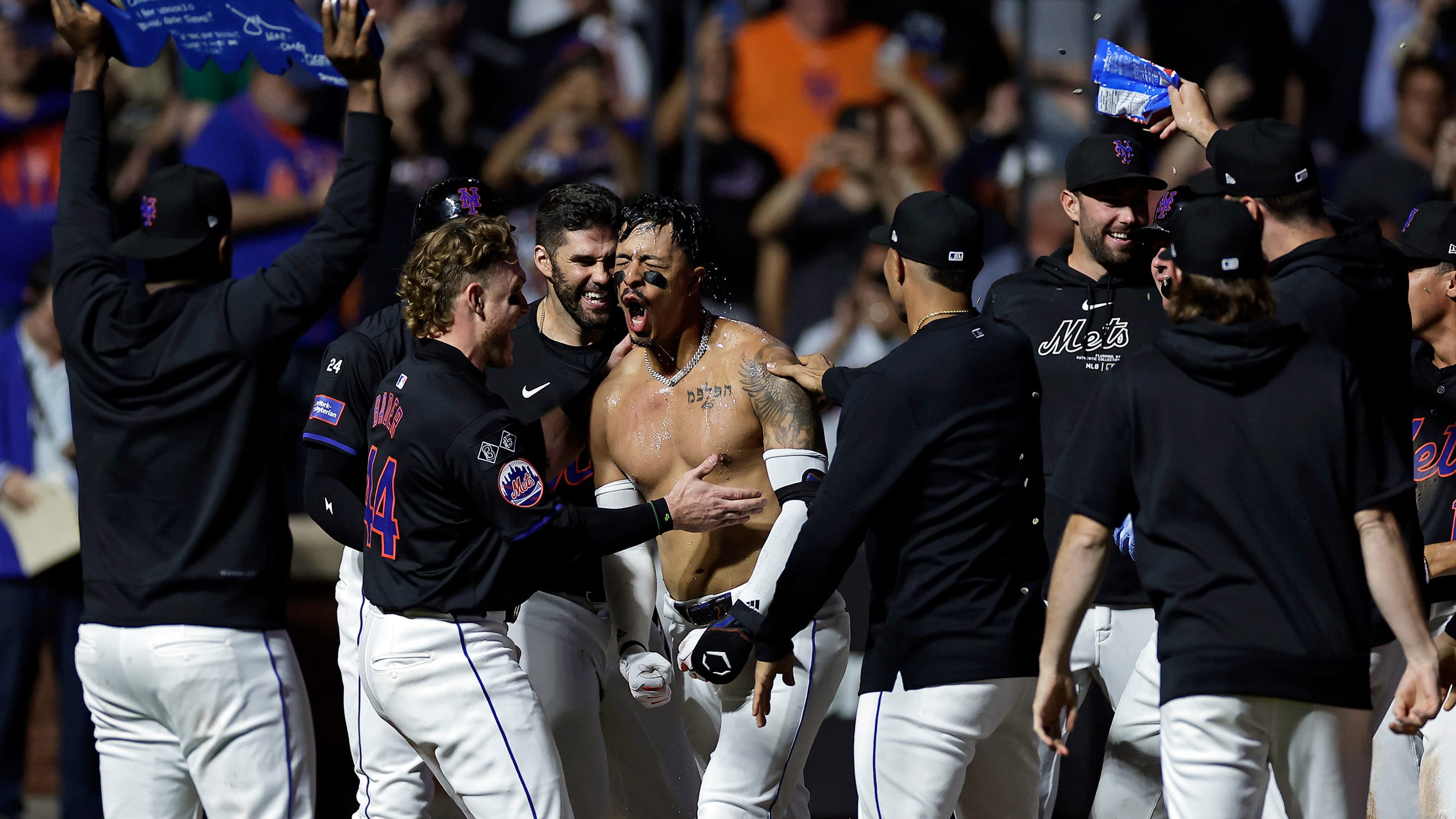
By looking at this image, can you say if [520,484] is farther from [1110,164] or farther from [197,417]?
[1110,164]

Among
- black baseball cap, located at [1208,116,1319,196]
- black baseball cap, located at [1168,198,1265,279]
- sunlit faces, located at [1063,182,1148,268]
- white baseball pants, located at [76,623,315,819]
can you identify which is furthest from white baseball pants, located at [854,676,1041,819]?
sunlit faces, located at [1063,182,1148,268]

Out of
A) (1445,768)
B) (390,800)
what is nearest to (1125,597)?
(1445,768)

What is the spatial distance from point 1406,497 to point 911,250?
Answer: 1.42 metres

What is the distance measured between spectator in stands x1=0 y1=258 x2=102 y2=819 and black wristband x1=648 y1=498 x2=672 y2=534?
386 cm

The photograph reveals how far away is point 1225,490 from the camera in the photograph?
3336mm

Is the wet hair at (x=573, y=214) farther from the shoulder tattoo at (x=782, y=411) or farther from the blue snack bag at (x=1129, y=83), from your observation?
the blue snack bag at (x=1129, y=83)

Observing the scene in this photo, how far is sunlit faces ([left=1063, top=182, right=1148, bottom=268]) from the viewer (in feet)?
16.7

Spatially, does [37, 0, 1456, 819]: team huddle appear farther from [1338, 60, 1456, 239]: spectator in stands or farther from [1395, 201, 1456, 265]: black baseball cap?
[1338, 60, 1456, 239]: spectator in stands

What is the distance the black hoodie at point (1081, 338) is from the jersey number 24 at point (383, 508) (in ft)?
7.21

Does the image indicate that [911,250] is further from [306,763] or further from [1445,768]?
[1445,768]

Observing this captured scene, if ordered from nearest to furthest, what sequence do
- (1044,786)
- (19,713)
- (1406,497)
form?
(1406,497), (1044,786), (19,713)

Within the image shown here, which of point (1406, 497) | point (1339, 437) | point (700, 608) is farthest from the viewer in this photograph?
point (700, 608)

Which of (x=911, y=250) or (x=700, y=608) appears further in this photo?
(x=700, y=608)

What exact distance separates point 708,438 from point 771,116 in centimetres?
499
